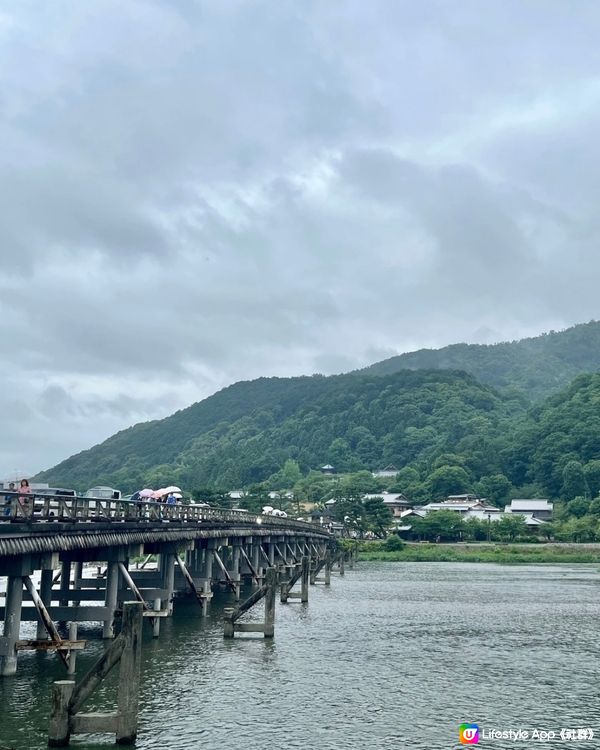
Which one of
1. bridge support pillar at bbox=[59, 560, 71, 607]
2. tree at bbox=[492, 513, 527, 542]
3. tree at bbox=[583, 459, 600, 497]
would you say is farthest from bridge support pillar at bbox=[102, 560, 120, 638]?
tree at bbox=[583, 459, 600, 497]

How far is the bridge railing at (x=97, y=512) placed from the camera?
27.9 m

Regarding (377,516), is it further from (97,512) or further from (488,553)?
(97,512)

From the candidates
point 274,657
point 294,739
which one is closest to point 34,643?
point 294,739

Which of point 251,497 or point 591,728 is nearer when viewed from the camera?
point 591,728

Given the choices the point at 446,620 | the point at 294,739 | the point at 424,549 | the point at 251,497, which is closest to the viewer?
the point at 294,739

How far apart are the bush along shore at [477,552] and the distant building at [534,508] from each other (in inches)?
1398

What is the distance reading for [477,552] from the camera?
5305 inches

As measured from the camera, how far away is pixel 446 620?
49.8 metres

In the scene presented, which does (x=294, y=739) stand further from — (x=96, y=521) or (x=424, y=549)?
(x=424, y=549)

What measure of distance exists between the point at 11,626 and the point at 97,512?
28.6 ft

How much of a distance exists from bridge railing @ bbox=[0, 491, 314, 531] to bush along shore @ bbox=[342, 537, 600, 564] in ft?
226

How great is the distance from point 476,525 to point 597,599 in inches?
3491

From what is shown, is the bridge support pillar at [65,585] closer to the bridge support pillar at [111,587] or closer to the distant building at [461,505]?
the bridge support pillar at [111,587]

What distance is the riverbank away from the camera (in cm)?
12731
